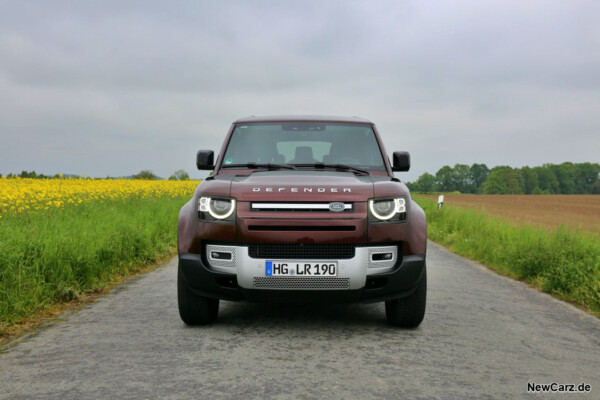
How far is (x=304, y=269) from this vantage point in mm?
4203

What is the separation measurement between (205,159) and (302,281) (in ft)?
6.86

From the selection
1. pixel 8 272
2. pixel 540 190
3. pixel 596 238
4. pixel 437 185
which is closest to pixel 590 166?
pixel 540 190

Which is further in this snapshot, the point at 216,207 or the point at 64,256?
the point at 64,256

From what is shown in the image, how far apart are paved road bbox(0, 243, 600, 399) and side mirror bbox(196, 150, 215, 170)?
1.46 meters

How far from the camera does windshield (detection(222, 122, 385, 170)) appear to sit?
562cm

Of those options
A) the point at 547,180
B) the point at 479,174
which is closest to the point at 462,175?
the point at 479,174

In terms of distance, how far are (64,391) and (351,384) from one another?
1.66 m

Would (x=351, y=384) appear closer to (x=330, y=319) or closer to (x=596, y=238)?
(x=330, y=319)

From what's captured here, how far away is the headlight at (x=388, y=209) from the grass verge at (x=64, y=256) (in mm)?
3130

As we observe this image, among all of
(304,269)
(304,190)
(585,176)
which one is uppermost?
(585,176)

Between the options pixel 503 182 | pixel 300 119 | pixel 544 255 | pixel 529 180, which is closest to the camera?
pixel 300 119

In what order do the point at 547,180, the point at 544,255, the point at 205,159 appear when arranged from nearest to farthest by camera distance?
the point at 205,159, the point at 544,255, the point at 547,180

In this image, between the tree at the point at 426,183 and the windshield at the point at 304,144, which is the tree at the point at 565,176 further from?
the windshield at the point at 304,144

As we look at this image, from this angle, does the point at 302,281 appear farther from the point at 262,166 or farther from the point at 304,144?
the point at 304,144
